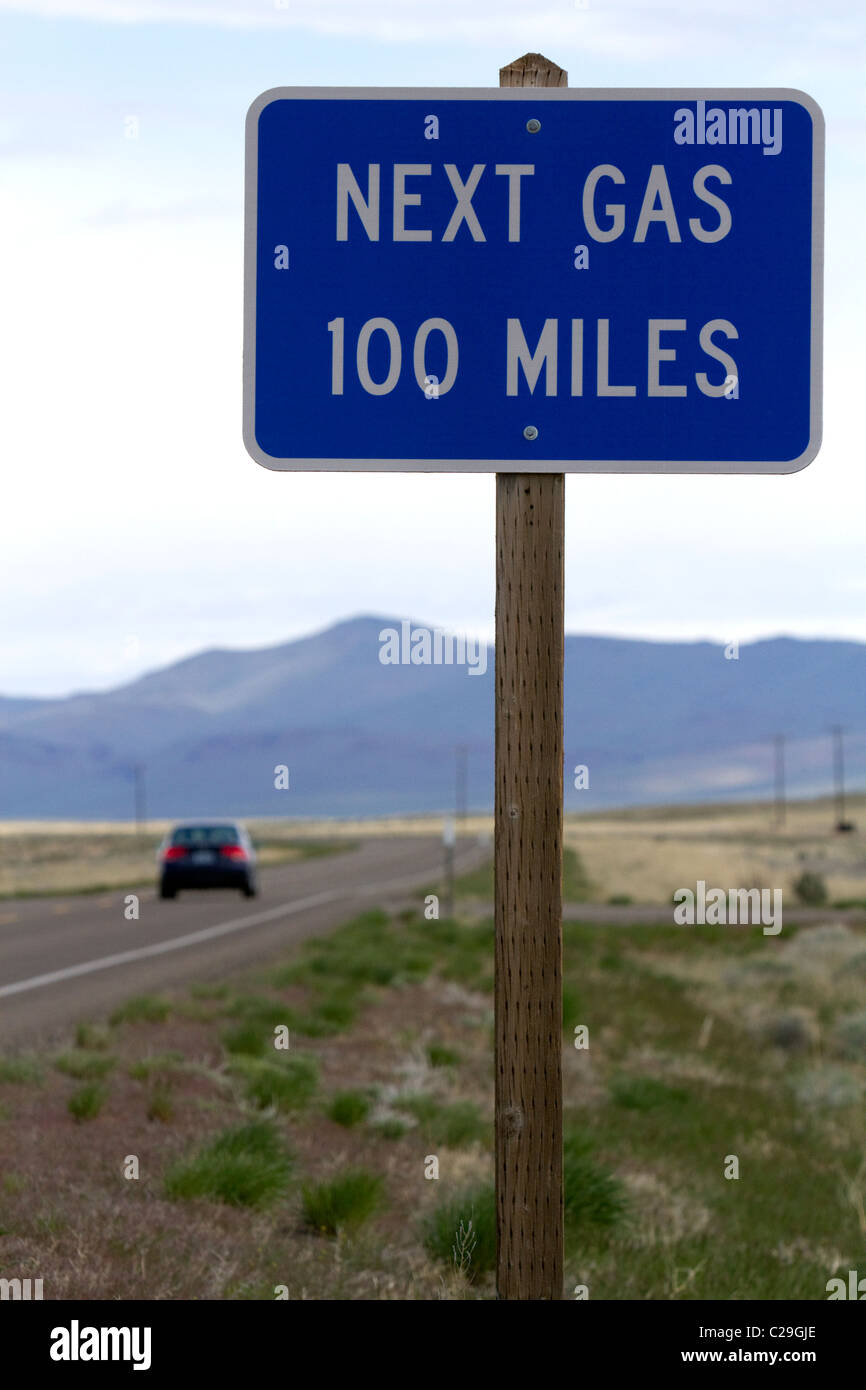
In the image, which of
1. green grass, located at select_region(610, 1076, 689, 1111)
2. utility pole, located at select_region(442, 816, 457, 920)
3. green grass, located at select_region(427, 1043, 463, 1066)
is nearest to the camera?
green grass, located at select_region(610, 1076, 689, 1111)

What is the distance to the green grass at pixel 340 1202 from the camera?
6258 millimetres

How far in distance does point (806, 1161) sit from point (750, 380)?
7.86 m

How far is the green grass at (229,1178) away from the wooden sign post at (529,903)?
9.08 feet

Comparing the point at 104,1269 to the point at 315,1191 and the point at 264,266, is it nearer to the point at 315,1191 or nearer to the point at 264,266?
the point at 315,1191

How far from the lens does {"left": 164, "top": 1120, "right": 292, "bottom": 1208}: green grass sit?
20.6 ft

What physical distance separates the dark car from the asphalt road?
Result: 1.68 feet

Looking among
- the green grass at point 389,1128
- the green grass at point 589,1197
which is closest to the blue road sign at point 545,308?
the green grass at point 589,1197

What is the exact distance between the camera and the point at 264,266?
3.91 metres

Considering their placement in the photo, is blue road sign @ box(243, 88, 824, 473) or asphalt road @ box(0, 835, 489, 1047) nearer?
blue road sign @ box(243, 88, 824, 473)

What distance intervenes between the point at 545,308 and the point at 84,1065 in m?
6.42

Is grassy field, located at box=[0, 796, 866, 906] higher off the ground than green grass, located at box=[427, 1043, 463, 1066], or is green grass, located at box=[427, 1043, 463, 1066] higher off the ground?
green grass, located at box=[427, 1043, 463, 1066]

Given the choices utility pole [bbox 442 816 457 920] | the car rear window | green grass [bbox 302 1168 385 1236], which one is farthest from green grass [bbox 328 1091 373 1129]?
the car rear window

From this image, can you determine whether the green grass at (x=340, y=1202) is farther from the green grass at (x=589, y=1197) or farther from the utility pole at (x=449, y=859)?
the utility pole at (x=449, y=859)

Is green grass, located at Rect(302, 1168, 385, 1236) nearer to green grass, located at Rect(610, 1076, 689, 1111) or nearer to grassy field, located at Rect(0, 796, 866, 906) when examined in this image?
green grass, located at Rect(610, 1076, 689, 1111)
